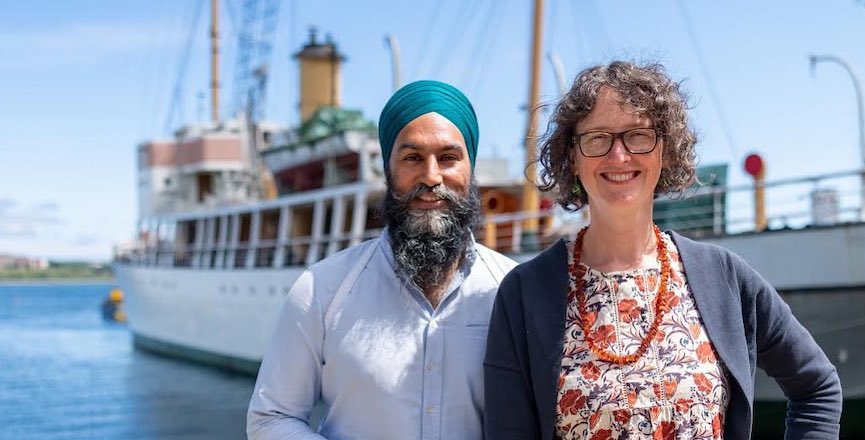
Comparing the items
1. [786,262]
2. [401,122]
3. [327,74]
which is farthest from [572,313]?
[327,74]

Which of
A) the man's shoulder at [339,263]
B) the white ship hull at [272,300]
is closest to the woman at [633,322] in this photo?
the man's shoulder at [339,263]

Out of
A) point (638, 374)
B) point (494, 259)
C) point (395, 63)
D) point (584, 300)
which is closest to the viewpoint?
point (638, 374)

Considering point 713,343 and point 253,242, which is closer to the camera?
point 713,343

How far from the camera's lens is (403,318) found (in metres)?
2.49

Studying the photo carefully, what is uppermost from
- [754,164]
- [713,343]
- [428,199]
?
[754,164]

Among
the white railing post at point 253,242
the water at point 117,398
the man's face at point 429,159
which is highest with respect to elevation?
the man's face at point 429,159

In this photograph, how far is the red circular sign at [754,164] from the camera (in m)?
11.7

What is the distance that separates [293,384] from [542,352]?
0.69 m

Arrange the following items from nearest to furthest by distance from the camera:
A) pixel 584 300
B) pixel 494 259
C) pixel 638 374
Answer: pixel 638 374
pixel 584 300
pixel 494 259

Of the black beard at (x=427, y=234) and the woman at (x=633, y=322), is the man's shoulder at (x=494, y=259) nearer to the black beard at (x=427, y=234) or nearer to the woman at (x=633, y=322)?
the black beard at (x=427, y=234)

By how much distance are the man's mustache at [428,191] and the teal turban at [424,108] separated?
0.15 m

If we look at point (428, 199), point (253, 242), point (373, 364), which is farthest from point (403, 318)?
point (253, 242)

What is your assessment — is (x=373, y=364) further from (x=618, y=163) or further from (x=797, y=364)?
(x=797, y=364)

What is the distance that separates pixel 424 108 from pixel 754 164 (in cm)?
1018
